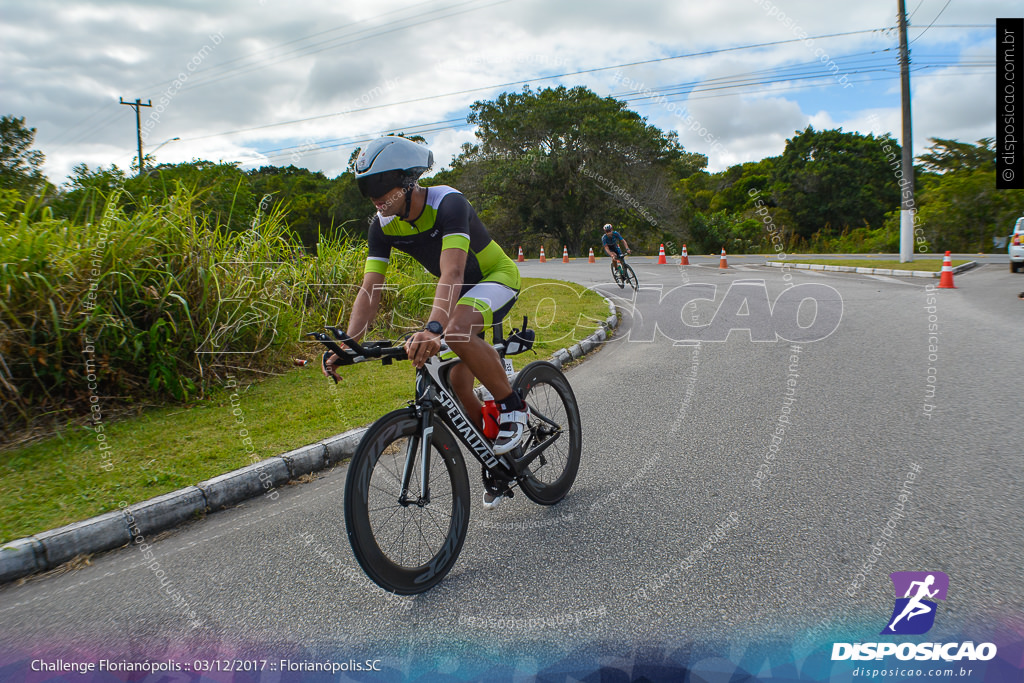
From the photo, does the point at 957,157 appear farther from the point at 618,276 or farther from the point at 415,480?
the point at 415,480

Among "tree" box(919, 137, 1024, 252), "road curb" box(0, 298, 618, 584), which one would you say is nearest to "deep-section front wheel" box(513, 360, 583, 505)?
"road curb" box(0, 298, 618, 584)

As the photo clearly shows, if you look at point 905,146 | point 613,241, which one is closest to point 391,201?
point 613,241

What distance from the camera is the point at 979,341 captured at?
7.86m

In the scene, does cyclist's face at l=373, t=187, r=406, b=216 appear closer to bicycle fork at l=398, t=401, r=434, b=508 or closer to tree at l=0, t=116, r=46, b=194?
bicycle fork at l=398, t=401, r=434, b=508

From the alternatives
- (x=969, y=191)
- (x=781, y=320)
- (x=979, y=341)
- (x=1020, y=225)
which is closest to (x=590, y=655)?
(x=979, y=341)

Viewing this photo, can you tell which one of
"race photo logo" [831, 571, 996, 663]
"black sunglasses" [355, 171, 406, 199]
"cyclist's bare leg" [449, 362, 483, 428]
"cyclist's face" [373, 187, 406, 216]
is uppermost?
"black sunglasses" [355, 171, 406, 199]

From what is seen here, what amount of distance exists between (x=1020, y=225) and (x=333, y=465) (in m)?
18.7

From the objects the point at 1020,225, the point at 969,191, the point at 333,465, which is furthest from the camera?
the point at 969,191

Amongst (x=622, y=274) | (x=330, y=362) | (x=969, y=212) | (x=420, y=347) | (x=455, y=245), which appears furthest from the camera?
(x=969, y=212)

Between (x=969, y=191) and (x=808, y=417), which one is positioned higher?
(x=969, y=191)

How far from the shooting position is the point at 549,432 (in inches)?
152

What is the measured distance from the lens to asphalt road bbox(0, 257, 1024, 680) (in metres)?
2.52

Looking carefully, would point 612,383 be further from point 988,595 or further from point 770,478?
point 988,595

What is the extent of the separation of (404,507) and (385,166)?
1548 mm
